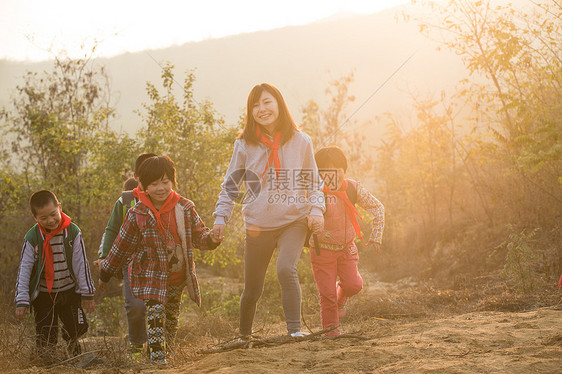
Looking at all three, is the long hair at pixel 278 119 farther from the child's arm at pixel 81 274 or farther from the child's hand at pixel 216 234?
the child's arm at pixel 81 274

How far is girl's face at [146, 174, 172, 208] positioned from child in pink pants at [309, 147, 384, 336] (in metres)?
1.41

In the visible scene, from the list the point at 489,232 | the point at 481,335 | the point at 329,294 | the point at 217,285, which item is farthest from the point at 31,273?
the point at 489,232

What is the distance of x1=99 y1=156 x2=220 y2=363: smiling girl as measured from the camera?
3.98 metres

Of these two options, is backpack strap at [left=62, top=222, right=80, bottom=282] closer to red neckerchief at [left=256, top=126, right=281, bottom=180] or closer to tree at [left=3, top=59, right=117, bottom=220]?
red neckerchief at [left=256, top=126, right=281, bottom=180]

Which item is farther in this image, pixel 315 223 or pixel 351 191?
pixel 351 191

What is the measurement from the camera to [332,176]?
5062mm

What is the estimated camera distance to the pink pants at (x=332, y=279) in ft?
15.7

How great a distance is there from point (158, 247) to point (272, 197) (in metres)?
0.95

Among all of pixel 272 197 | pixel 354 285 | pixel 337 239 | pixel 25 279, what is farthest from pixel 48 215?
pixel 354 285

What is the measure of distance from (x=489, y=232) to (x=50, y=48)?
999 centimetres

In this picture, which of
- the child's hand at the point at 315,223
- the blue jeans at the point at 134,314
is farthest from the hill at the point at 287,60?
the child's hand at the point at 315,223

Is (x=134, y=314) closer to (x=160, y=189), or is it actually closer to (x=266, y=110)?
(x=160, y=189)

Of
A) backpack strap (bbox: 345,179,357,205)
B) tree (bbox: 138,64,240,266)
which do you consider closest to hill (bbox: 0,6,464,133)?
tree (bbox: 138,64,240,266)

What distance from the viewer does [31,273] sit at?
4.54 meters
